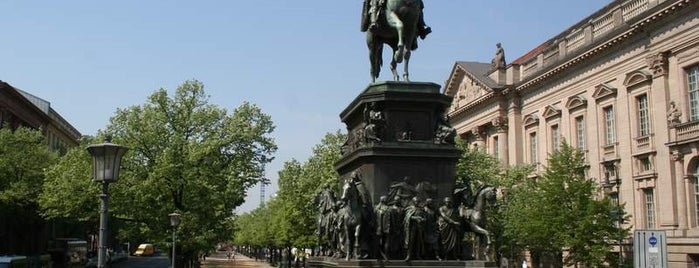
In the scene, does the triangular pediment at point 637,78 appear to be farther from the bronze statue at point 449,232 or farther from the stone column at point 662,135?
the bronze statue at point 449,232

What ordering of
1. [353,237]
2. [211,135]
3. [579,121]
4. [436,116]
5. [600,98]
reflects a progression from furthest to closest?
[579,121], [600,98], [211,135], [436,116], [353,237]

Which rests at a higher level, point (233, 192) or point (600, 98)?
point (600, 98)

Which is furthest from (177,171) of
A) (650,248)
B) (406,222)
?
(406,222)

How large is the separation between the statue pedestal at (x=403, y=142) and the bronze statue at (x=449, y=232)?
1.22 ft

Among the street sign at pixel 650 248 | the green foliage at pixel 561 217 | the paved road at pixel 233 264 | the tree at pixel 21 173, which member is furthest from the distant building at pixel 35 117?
the street sign at pixel 650 248

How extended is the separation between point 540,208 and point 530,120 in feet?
65.7

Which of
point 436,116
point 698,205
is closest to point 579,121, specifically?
point 698,205

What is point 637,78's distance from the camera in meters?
41.3

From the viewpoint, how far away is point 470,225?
1240 centimetres

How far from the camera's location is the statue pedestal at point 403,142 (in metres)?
12.6

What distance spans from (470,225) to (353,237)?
77.9 inches

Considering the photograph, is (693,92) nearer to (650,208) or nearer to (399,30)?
(650,208)

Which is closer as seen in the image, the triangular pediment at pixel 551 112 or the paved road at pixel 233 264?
the triangular pediment at pixel 551 112

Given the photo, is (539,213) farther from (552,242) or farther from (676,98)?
(676,98)
